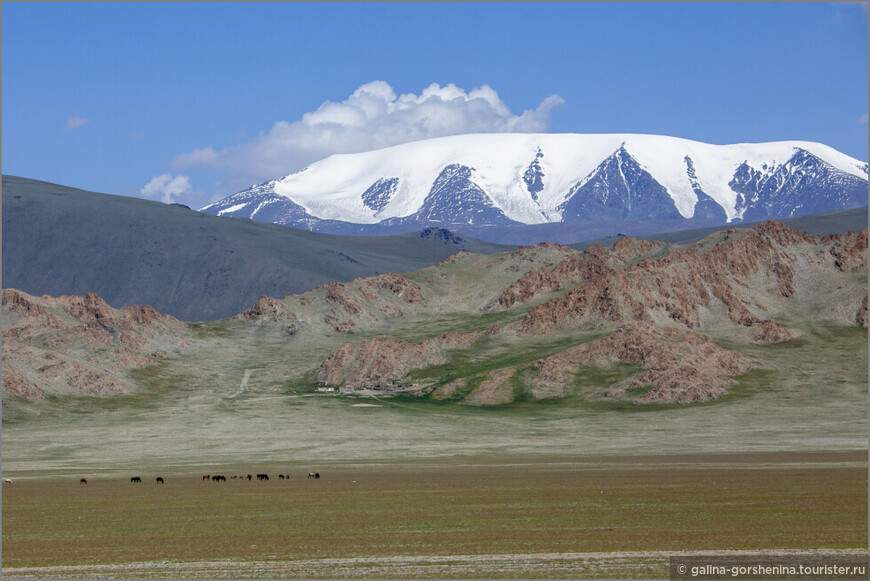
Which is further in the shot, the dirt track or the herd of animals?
the herd of animals

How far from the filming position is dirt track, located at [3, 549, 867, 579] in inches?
1967

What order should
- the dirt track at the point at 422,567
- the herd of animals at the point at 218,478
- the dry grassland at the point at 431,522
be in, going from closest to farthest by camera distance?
the dirt track at the point at 422,567
the dry grassland at the point at 431,522
the herd of animals at the point at 218,478

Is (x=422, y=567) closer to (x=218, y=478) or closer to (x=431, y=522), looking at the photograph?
(x=431, y=522)

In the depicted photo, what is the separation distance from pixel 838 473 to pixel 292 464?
211ft

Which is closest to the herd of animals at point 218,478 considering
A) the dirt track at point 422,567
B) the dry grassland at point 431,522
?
the dry grassland at point 431,522

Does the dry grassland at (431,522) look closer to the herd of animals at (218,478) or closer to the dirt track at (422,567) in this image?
the dirt track at (422,567)

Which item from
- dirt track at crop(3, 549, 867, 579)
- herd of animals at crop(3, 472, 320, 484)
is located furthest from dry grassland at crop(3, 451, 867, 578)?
herd of animals at crop(3, 472, 320, 484)

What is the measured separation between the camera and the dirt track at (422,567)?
49969mm

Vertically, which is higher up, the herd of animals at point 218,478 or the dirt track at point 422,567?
the dirt track at point 422,567

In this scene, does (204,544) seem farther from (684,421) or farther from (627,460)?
(684,421)

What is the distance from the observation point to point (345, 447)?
542ft

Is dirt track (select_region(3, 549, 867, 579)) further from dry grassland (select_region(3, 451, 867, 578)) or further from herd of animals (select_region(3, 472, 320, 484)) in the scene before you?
herd of animals (select_region(3, 472, 320, 484))

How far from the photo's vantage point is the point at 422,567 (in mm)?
51625

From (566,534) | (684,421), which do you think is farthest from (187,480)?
(684,421)
